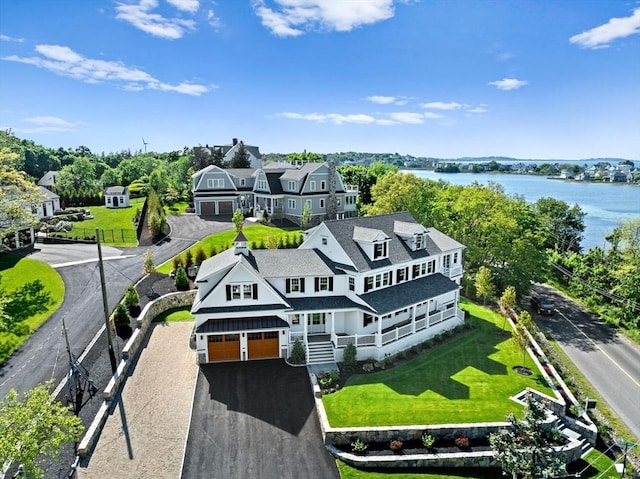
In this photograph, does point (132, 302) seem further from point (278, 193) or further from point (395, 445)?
point (278, 193)

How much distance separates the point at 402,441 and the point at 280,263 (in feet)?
48.0

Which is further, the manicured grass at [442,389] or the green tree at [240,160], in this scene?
the green tree at [240,160]

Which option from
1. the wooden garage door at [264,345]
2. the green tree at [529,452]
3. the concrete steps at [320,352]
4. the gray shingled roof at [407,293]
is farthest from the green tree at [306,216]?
the green tree at [529,452]

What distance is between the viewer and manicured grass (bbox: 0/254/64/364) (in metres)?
29.3

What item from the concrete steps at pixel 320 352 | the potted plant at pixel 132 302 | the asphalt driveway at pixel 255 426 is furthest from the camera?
the potted plant at pixel 132 302

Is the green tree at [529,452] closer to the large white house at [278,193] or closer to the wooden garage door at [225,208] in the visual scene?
the large white house at [278,193]

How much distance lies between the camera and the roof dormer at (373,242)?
31609mm

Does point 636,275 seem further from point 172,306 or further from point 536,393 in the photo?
point 172,306

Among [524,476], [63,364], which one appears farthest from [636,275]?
[63,364]

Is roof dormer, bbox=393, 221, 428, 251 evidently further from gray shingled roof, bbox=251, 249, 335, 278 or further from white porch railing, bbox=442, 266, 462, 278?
gray shingled roof, bbox=251, 249, 335, 278

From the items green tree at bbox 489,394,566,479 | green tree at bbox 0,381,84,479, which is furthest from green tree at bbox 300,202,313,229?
green tree at bbox 0,381,84,479

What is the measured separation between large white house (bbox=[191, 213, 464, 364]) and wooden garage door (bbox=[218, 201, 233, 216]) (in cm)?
3900

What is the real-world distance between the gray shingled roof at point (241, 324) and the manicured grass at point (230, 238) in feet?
53.0

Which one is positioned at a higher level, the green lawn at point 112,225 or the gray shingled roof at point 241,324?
the green lawn at point 112,225
